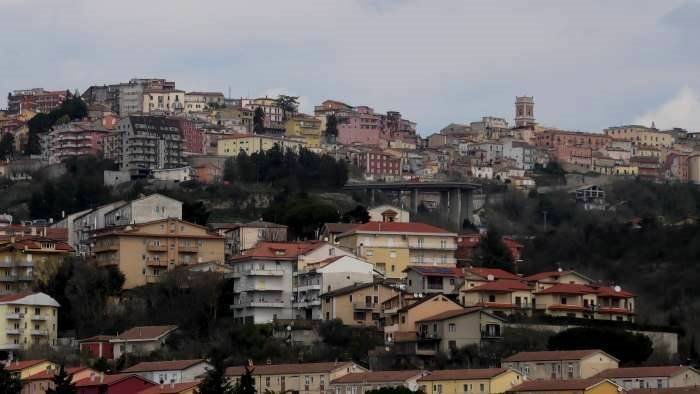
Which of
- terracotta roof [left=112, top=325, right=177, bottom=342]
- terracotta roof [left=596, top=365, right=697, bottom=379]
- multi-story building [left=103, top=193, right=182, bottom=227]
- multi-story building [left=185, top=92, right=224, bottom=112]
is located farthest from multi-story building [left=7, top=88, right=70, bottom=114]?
terracotta roof [left=596, top=365, right=697, bottom=379]

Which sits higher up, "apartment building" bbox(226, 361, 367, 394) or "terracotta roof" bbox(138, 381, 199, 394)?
"apartment building" bbox(226, 361, 367, 394)

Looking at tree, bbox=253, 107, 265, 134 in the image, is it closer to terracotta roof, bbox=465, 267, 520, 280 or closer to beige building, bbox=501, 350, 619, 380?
terracotta roof, bbox=465, 267, 520, 280

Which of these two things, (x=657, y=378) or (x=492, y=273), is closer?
(x=657, y=378)

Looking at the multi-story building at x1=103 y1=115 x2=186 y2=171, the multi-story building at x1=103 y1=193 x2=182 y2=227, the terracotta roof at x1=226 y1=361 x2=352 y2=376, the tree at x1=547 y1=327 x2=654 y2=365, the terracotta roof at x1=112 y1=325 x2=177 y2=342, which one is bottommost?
the terracotta roof at x1=226 y1=361 x2=352 y2=376

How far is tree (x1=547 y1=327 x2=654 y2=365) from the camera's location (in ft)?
206

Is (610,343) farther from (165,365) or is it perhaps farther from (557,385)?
(165,365)

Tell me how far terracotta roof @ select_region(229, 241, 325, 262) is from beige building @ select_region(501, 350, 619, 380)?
14.9m

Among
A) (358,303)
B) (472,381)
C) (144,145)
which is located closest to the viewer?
(472,381)

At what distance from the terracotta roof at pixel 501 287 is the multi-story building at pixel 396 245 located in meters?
5.79

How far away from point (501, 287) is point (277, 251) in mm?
9024

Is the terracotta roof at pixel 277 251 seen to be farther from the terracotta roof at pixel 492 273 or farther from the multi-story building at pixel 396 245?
the terracotta roof at pixel 492 273

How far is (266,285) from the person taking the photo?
72.6 metres

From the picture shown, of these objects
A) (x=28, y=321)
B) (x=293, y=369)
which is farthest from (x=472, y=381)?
(x=28, y=321)

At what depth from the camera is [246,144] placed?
4815 inches
